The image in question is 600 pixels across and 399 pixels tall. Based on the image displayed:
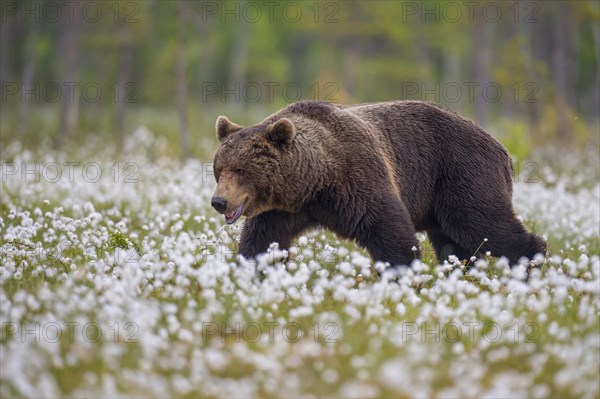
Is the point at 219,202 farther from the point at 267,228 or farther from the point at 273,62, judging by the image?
the point at 273,62

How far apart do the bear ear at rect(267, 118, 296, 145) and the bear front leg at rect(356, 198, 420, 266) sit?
0.90 metres

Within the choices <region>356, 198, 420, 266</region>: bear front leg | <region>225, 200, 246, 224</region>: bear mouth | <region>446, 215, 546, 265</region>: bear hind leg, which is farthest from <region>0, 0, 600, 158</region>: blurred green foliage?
<region>225, 200, 246, 224</region>: bear mouth

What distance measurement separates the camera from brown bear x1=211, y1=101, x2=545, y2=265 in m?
6.45

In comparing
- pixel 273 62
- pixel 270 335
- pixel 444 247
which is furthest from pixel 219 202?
pixel 273 62

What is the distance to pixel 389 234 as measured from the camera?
6430 mm

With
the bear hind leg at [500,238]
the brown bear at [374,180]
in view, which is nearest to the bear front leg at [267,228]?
the brown bear at [374,180]

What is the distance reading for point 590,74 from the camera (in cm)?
4153

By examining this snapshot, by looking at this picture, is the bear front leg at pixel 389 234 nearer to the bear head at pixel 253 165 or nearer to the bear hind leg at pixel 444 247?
the bear head at pixel 253 165

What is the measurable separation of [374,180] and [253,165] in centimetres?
104

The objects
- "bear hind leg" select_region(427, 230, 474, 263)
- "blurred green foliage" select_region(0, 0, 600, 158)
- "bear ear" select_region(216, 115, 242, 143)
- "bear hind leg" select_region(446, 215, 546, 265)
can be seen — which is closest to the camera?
"bear ear" select_region(216, 115, 242, 143)

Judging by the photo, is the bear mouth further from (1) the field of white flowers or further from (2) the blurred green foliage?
(2) the blurred green foliage

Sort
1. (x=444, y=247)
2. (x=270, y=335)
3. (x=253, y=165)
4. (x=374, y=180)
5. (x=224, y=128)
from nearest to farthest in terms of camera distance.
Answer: (x=270, y=335) < (x=253, y=165) < (x=374, y=180) < (x=224, y=128) < (x=444, y=247)

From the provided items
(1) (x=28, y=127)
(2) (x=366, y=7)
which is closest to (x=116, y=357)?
(1) (x=28, y=127)

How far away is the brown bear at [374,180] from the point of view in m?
6.45
